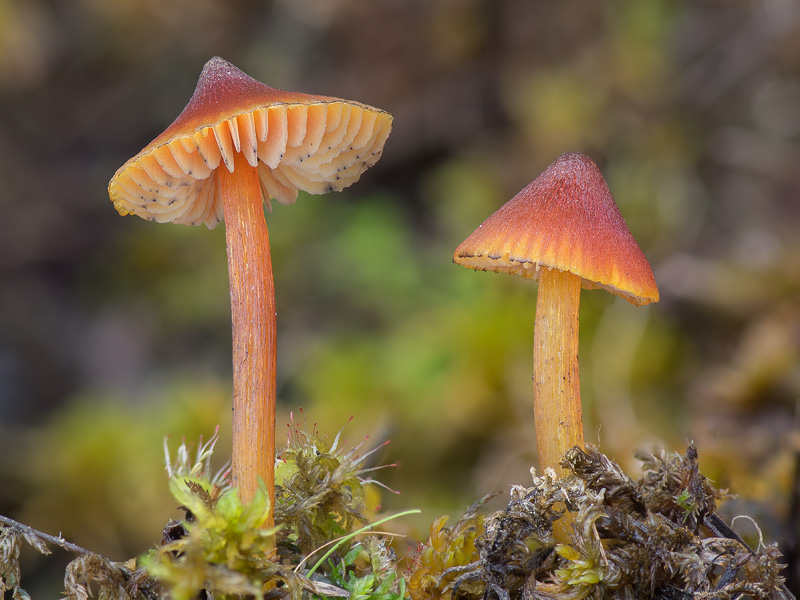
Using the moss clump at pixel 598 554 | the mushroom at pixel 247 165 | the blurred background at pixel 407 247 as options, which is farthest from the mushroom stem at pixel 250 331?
the blurred background at pixel 407 247

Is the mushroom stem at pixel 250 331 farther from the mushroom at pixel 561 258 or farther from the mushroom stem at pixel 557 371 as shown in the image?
the mushroom stem at pixel 557 371

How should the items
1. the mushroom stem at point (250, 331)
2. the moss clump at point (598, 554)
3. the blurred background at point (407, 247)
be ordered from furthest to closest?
the blurred background at point (407, 247) → the mushroom stem at point (250, 331) → the moss clump at point (598, 554)

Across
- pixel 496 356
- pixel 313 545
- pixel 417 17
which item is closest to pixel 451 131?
pixel 417 17

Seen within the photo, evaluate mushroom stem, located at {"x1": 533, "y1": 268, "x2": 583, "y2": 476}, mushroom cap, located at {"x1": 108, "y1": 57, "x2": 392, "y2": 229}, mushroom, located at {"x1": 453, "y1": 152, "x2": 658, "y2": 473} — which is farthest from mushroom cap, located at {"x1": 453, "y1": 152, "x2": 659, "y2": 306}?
mushroom cap, located at {"x1": 108, "y1": 57, "x2": 392, "y2": 229}

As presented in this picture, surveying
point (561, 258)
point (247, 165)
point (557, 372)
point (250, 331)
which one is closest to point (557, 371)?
point (557, 372)

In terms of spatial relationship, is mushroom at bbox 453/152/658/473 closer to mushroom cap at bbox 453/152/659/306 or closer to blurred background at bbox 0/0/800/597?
mushroom cap at bbox 453/152/659/306

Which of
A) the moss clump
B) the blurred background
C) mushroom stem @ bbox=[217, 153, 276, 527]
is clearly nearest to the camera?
the moss clump

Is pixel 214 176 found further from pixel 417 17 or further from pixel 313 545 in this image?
pixel 417 17

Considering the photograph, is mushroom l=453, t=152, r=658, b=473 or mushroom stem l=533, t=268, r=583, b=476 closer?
mushroom l=453, t=152, r=658, b=473
